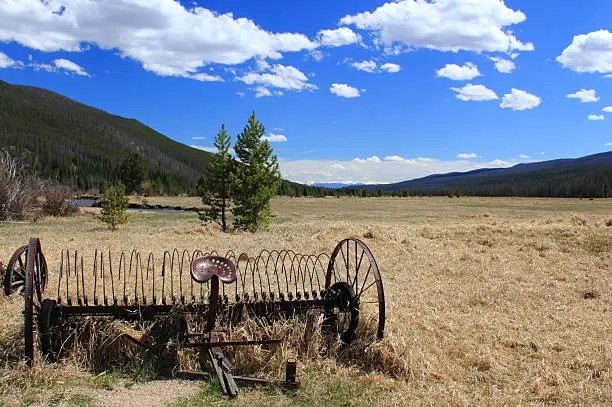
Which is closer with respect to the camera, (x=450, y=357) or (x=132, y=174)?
(x=450, y=357)

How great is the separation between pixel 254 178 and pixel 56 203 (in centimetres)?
2302

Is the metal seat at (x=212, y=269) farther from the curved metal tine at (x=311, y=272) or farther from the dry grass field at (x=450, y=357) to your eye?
the dry grass field at (x=450, y=357)

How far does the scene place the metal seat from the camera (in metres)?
6.70

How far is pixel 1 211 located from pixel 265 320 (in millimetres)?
33670

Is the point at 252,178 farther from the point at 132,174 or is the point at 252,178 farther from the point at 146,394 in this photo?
the point at 132,174

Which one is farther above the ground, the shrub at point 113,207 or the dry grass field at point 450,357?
the shrub at point 113,207

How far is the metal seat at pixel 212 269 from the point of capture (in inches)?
264

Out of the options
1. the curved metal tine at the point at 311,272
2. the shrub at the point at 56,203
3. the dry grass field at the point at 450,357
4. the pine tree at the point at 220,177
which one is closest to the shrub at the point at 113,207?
the pine tree at the point at 220,177

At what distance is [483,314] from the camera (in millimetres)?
10016

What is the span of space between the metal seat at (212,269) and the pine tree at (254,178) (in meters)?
21.5

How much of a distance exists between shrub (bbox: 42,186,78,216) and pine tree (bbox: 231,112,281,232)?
21.3 m

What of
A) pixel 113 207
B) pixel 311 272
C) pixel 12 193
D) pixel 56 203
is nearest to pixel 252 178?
pixel 113 207

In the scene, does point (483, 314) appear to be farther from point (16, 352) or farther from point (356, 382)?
point (16, 352)

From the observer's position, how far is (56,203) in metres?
41.8
